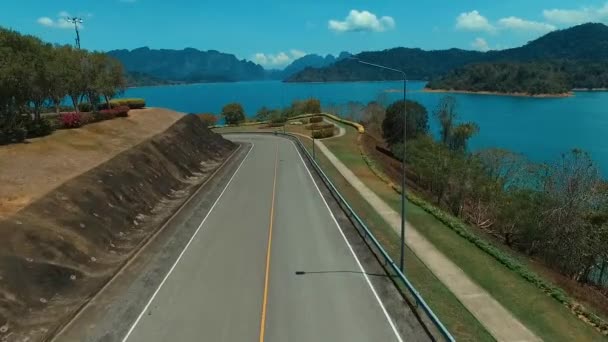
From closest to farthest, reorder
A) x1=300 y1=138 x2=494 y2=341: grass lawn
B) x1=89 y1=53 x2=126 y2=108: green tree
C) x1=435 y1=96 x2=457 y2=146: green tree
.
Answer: x1=300 y1=138 x2=494 y2=341: grass lawn
x1=89 y1=53 x2=126 y2=108: green tree
x1=435 y1=96 x2=457 y2=146: green tree

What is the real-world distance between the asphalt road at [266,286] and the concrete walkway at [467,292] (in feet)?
13.8

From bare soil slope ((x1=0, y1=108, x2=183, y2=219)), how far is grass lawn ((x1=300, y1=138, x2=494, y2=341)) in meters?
20.9

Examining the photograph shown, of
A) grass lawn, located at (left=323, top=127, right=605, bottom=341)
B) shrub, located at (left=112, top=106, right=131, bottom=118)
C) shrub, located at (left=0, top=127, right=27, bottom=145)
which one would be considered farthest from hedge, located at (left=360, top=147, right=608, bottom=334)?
shrub, located at (left=112, top=106, right=131, bottom=118)

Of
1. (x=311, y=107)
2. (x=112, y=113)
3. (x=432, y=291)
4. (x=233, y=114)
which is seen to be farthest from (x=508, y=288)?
(x=233, y=114)

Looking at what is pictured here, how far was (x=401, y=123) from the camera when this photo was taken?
298 feet

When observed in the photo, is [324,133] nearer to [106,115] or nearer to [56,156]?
[106,115]

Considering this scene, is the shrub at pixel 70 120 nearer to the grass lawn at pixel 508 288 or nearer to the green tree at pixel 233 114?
the grass lawn at pixel 508 288

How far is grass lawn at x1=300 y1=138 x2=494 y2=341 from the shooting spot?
18062 millimetres

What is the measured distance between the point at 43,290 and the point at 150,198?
52.8 ft

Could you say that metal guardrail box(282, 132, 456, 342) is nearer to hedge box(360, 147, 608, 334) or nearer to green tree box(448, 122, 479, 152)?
hedge box(360, 147, 608, 334)

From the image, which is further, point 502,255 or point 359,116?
point 359,116

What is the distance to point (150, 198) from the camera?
117 feet

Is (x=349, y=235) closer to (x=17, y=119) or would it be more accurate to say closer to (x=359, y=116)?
(x=17, y=119)

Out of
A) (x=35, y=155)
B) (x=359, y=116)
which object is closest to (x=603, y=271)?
(x=35, y=155)
